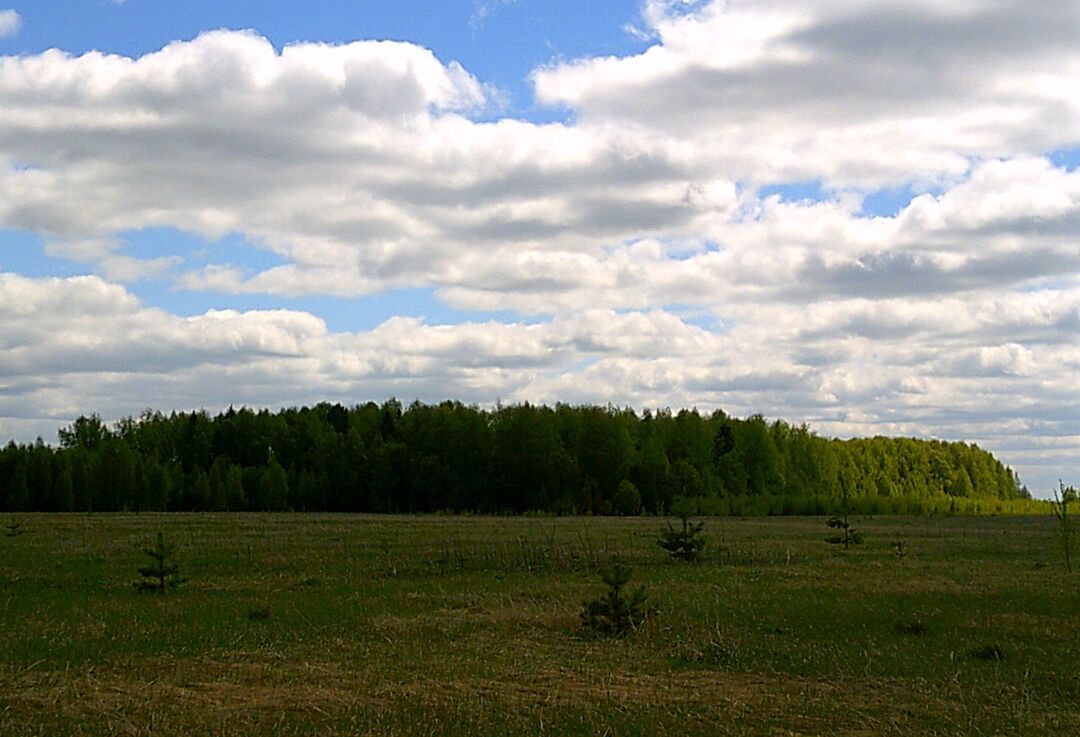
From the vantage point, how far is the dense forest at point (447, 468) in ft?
351

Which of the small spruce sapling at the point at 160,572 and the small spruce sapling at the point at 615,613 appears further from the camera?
the small spruce sapling at the point at 160,572

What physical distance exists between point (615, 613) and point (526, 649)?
2.42 m

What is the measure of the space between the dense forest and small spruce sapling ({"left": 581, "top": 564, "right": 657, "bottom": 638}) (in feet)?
241

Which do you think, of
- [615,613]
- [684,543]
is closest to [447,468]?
[684,543]

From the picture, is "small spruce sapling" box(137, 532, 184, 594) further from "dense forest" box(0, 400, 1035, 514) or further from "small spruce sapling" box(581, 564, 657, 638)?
"dense forest" box(0, 400, 1035, 514)

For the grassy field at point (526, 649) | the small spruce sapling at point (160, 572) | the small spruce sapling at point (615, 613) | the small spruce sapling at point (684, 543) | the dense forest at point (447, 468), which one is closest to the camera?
the grassy field at point (526, 649)

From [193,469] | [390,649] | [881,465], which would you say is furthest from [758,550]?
[881,465]

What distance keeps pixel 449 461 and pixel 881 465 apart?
8775 cm

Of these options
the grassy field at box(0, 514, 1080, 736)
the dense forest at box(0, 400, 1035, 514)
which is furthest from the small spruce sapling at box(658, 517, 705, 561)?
the dense forest at box(0, 400, 1035, 514)

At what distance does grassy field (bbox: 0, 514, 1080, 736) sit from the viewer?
12992mm

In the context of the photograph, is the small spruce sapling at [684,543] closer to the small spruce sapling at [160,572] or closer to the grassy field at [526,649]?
the grassy field at [526,649]

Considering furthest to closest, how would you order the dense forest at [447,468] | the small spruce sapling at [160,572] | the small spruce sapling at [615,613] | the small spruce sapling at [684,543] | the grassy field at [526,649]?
the dense forest at [447,468] → the small spruce sapling at [684,543] → the small spruce sapling at [160,572] → the small spruce sapling at [615,613] → the grassy field at [526,649]

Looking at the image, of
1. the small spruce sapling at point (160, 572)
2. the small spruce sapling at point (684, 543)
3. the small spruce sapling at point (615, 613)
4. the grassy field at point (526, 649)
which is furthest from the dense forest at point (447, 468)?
the small spruce sapling at point (615, 613)

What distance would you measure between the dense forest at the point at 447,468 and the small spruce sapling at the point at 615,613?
73343 millimetres
